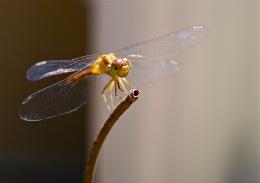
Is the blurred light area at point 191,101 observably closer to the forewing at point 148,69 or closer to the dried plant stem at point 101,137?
the forewing at point 148,69

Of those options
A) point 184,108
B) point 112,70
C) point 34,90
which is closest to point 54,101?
point 112,70

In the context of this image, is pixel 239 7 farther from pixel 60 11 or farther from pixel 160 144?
pixel 60 11

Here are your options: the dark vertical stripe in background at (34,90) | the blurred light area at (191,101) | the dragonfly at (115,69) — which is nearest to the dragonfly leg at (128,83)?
the dragonfly at (115,69)

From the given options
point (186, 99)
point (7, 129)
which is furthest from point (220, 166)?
point (7, 129)

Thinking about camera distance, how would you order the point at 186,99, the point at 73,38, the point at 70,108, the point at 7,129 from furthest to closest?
the point at 73,38 → the point at 7,129 → the point at 186,99 → the point at 70,108

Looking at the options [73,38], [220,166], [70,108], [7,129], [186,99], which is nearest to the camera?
[70,108]

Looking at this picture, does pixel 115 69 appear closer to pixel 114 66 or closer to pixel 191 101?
pixel 114 66
